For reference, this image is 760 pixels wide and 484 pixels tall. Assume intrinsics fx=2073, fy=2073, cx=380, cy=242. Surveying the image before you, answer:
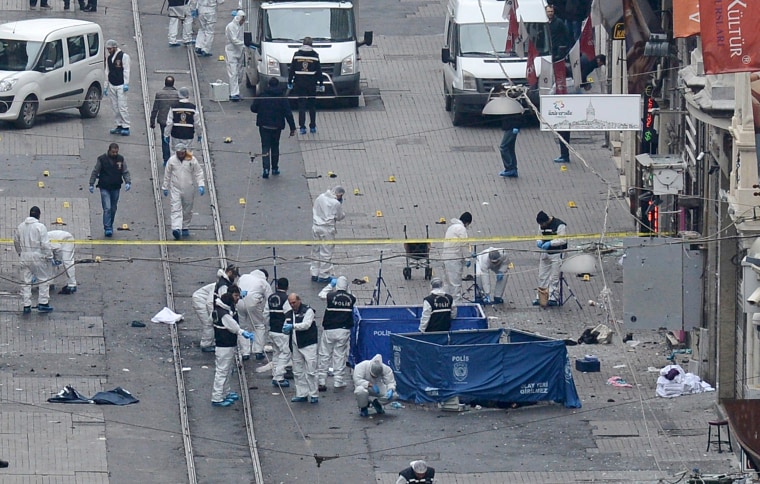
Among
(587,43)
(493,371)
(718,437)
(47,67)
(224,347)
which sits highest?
→ (587,43)

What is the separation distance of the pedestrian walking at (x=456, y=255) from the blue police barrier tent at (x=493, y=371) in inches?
142

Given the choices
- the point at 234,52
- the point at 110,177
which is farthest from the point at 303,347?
the point at 234,52

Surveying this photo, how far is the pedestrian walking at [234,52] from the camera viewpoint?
4069 cm

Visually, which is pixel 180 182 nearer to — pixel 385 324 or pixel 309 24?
pixel 385 324

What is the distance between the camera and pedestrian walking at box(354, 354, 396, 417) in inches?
1078

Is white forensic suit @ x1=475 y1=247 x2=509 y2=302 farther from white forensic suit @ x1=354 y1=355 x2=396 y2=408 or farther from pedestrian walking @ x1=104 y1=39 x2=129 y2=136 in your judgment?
pedestrian walking @ x1=104 y1=39 x2=129 y2=136

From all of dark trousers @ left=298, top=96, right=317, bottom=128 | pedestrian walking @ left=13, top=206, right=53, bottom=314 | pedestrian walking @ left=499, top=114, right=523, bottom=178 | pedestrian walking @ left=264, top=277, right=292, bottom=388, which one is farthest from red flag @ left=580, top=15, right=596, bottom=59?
pedestrian walking @ left=13, top=206, right=53, bottom=314

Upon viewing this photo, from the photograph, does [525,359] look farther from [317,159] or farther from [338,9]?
[338,9]

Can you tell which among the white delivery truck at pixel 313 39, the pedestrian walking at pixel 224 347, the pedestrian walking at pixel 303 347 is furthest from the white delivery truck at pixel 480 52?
the pedestrian walking at pixel 224 347

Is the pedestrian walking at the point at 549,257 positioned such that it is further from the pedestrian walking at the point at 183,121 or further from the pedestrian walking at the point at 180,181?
the pedestrian walking at the point at 183,121

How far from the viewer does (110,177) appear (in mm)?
32750

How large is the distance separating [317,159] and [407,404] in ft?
33.7

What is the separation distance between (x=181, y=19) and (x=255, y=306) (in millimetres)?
16107

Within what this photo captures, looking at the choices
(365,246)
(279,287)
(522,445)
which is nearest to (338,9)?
(365,246)
